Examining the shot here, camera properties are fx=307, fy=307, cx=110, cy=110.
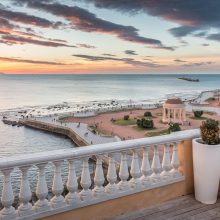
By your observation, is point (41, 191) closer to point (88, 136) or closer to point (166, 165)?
point (166, 165)

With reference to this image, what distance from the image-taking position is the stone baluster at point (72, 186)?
123 inches

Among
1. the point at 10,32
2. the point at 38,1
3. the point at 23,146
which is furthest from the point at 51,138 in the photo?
the point at 38,1

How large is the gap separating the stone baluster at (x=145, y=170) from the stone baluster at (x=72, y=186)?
34.7 inches

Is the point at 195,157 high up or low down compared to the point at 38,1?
down

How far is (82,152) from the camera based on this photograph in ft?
10.3

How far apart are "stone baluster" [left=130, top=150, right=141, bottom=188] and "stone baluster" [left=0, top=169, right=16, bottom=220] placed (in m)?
1.40

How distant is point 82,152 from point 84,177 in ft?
0.93

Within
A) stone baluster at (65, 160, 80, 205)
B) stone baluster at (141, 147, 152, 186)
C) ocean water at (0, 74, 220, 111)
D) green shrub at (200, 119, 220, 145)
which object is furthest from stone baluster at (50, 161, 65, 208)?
ocean water at (0, 74, 220, 111)

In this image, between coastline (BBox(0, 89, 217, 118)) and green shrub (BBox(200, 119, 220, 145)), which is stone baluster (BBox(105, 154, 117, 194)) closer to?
green shrub (BBox(200, 119, 220, 145))

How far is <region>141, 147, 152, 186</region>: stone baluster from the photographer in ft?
12.0

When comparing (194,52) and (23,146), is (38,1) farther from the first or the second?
(194,52)

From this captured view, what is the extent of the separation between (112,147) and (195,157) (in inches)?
46.8

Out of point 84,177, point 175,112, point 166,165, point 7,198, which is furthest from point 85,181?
point 175,112

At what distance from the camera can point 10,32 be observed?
3256 cm
